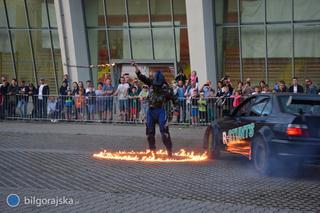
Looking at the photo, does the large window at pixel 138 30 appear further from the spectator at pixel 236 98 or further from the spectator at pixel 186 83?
the spectator at pixel 236 98

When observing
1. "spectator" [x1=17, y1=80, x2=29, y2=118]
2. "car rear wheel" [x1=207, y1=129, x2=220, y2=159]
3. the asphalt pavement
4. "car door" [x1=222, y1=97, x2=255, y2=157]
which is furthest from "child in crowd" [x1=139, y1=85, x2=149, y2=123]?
"car door" [x1=222, y1=97, x2=255, y2=157]

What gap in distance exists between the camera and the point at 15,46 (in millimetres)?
30297

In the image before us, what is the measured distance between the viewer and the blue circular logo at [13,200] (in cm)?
783

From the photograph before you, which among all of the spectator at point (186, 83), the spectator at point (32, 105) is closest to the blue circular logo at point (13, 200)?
the spectator at point (186, 83)

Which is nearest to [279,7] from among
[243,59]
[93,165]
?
[243,59]

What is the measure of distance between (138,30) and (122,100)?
7.69 meters

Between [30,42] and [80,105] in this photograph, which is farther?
[30,42]

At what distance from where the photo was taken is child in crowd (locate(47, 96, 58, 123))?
21.4m

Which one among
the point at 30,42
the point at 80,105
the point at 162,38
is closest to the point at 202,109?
the point at 80,105

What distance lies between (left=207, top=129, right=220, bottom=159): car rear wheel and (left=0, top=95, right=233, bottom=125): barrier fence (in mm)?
5876

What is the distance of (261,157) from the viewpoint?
10.6 meters

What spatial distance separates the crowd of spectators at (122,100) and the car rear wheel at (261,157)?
27.0 feet

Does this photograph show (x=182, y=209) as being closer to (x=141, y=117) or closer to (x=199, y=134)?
(x=199, y=134)

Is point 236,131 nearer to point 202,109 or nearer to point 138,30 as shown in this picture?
point 202,109
